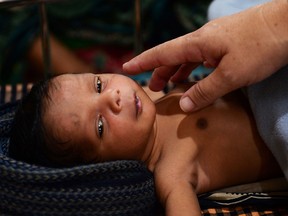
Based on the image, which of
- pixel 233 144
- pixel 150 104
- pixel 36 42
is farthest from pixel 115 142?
pixel 36 42

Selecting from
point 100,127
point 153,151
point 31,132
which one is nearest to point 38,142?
point 31,132

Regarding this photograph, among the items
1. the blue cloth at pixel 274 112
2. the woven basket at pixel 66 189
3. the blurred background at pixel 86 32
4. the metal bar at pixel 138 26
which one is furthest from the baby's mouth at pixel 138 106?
the blurred background at pixel 86 32

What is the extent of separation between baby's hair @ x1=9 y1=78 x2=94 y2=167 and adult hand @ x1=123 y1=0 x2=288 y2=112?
0.80 feet

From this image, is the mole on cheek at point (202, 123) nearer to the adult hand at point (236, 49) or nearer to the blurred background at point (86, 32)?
the adult hand at point (236, 49)

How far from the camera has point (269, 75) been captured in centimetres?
96

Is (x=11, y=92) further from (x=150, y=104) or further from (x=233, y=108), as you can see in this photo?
(x=233, y=108)

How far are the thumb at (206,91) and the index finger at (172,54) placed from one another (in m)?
0.06

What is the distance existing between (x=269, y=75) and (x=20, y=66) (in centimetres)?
129

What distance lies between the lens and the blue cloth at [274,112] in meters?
0.97

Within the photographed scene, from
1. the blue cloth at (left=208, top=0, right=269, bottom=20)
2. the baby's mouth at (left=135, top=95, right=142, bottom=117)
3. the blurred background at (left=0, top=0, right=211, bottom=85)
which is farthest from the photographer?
the blurred background at (left=0, top=0, right=211, bottom=85)

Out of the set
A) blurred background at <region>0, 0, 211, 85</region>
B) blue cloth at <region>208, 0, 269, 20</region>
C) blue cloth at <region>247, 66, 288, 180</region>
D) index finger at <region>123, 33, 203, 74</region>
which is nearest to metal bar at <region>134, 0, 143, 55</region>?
blue cloth at <region>208, 0, 269, 20</region>

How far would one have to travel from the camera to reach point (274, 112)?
0.99m

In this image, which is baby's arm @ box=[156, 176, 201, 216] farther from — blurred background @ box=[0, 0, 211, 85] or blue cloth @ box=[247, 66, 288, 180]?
blurred background @ box=[0, 0, 211, 85]

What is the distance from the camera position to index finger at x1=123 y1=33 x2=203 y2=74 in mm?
971
